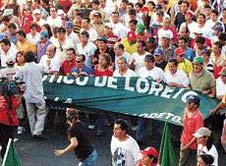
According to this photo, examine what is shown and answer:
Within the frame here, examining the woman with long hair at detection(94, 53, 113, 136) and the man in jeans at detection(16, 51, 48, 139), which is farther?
the woman with long hair at detection(94, 53, 113, 136)

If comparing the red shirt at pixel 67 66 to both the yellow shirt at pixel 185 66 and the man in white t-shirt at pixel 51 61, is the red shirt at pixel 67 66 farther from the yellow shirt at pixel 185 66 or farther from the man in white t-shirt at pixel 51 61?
the yellow shirt at pixel 185 66

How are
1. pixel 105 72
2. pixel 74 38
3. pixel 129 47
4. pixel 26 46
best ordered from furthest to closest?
1. pixel 74 38
2. pixel 26 46
3. pixel 129 47
4. pixel 105 72

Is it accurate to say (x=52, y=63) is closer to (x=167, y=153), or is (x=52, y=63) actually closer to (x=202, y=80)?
(x=202, y=80)

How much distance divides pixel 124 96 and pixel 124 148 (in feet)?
11.0

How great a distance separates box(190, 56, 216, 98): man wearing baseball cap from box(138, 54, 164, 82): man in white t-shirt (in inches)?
28.5

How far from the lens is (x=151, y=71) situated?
13484 millimetres

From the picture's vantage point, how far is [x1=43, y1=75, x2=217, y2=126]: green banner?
12852mm

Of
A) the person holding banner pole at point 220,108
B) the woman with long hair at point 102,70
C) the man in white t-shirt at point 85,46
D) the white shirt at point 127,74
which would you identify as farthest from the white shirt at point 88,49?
the person holding banner pole at point 220,108

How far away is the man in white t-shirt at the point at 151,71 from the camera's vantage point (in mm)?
13422

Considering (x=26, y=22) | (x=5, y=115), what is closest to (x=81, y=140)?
(x=5, y=115)

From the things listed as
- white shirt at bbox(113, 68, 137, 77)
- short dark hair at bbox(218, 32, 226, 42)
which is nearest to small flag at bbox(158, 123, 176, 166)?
white shirt at bbox(113, 68, 137, 77)

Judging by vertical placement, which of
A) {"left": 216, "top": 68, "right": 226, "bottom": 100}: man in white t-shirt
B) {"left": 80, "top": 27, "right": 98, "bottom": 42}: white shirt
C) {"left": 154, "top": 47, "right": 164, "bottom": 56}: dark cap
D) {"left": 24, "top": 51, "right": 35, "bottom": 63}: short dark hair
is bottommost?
{"left": 216, "top": 68, "right": 226, "bottom": 100}: man in white t-shirt

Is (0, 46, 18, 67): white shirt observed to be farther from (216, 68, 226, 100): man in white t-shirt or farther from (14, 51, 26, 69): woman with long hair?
(216, 68, 226, 100): man in white t-shirt

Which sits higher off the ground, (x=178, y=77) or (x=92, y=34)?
(x=92, y=34)
